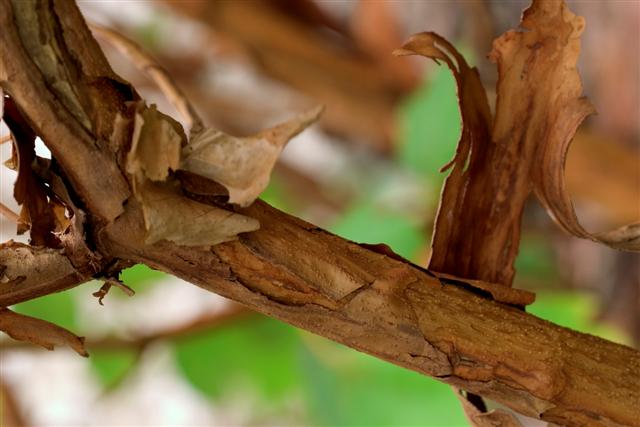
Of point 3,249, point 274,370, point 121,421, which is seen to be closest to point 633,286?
point 274,370

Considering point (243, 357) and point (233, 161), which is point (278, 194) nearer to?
point (243, 357)

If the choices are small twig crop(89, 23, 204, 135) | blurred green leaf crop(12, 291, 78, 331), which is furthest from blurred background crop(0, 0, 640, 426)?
small twig crop(89, 23, 204, 135)

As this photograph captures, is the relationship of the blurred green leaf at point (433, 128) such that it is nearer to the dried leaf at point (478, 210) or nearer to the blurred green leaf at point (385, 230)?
the blurred green leaf at point (385, 230)

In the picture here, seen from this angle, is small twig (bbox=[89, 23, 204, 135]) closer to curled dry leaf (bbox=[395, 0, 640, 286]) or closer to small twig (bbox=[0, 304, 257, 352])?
curled dry leaf (bbox=[395, 0, 640, 286])

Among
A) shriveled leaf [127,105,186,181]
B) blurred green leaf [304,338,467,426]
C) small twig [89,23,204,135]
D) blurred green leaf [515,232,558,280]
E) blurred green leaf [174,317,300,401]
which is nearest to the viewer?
shriveled leaf [127,105,186,181]

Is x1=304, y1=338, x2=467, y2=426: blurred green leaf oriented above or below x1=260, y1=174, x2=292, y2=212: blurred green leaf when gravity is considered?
below

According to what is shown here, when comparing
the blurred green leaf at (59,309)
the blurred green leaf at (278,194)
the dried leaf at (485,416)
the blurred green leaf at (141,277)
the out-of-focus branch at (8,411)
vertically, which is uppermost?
the blurred green leaf at (278,194)

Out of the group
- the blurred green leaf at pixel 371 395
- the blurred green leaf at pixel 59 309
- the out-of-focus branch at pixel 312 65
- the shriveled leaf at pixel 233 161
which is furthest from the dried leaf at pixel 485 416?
the out-of-focus branch at pixel 312 65
